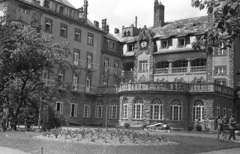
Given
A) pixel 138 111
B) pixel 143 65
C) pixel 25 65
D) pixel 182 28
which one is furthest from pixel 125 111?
pixel 25 65

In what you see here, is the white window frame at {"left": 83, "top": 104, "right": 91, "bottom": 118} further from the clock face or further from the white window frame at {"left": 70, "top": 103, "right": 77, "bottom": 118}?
the clock face

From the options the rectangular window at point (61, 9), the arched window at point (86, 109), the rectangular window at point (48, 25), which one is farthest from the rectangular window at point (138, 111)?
the rectangular window at point (61, 9)

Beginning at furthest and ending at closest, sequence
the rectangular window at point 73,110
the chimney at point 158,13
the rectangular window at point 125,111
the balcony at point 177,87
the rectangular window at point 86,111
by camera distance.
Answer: the chimney at point 158,13
the rectangular window at point 86,111
the rectangular window at point 73,110
the rectangular window at point 125,111
the balcony at point 177,87

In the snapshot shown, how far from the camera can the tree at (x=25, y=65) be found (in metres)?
23.0

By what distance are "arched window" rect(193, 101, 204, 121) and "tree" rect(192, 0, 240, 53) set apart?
30572 millimetres

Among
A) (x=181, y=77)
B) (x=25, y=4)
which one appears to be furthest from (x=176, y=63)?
(x=25, y=4)

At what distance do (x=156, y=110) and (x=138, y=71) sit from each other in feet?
45.8

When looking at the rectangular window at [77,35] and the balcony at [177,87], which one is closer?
the balcony at [177,87]

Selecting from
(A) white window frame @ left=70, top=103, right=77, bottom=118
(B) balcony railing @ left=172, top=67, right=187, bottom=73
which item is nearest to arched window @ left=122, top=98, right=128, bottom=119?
(A) white window frame @ left=70, top=103, right=77, bottom=118

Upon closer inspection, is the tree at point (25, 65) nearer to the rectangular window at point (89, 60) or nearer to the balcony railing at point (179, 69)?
the rectangular window at point (89, 60)

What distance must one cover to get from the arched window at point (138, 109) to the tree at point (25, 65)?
13.9 metres

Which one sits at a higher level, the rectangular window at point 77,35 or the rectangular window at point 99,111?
the rectangular window at point 77,35

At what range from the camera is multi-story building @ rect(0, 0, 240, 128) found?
3722 centimetres

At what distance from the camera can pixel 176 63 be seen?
158ft
